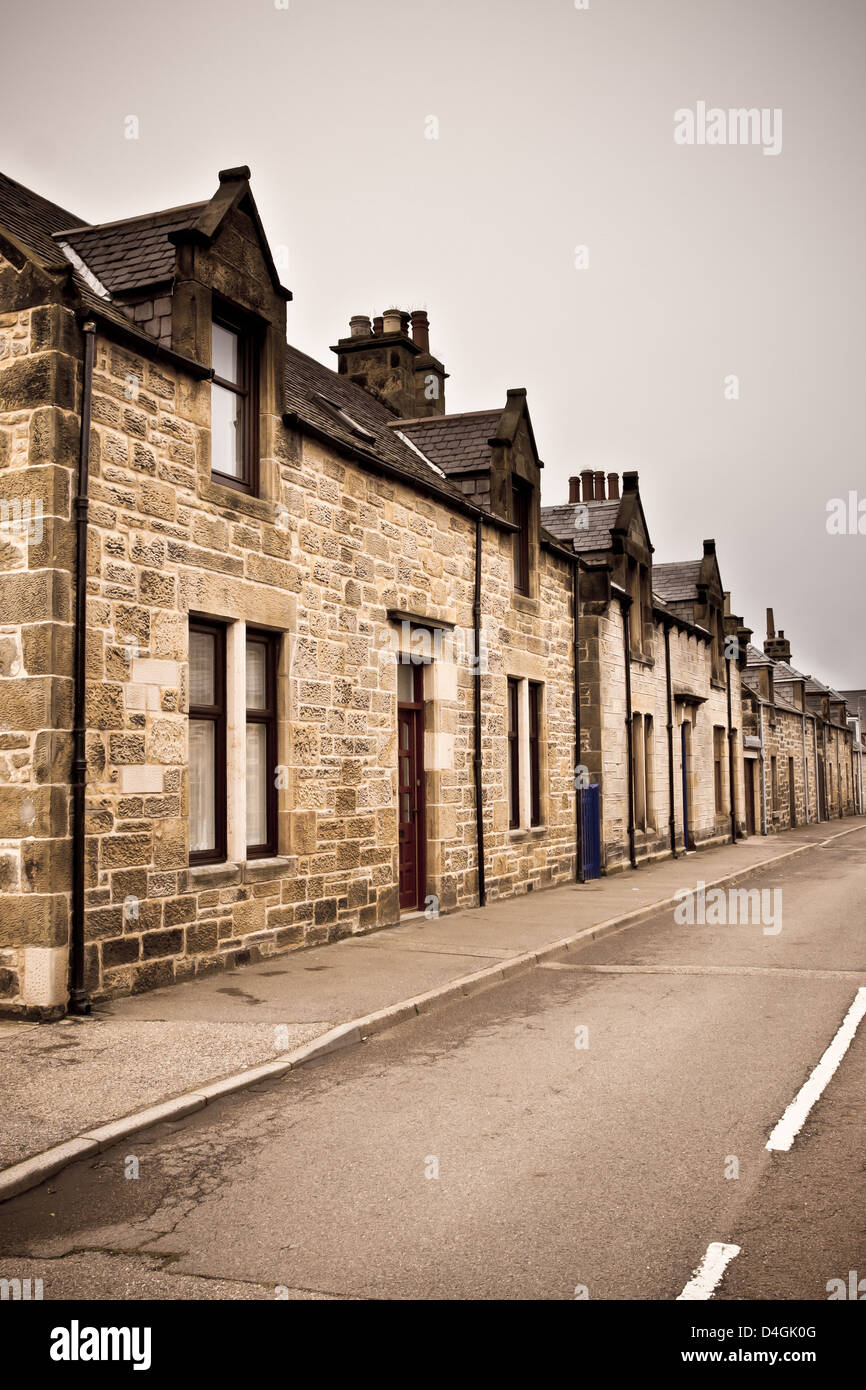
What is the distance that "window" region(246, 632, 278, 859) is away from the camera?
35.7ft

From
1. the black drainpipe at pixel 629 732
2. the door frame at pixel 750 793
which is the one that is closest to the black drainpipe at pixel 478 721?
the black drainpipe at pixel 629 732

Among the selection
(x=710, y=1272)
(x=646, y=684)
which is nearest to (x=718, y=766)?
(x=646, y=684)

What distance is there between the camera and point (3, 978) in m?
8.23

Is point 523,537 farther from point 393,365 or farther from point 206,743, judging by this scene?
point 206,743

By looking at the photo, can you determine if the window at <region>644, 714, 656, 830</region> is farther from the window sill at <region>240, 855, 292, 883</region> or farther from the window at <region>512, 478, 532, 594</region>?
the window sill at <region>240, 855, 292, 883</region>

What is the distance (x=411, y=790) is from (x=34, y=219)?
25.0 feet

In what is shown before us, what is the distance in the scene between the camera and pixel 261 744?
11055 millimetres

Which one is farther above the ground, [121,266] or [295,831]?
[121,266]

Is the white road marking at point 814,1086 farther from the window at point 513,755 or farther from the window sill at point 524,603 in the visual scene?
the window sill at point 524,603

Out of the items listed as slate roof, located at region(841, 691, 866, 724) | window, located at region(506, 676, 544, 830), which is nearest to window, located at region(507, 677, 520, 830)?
window, located at region(506, 676, 544, 830)
